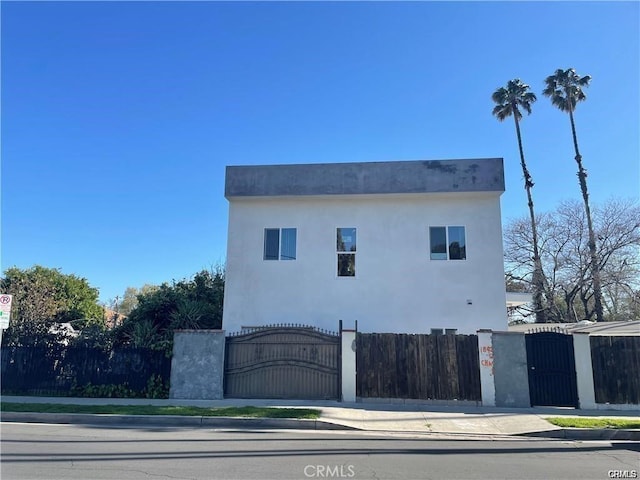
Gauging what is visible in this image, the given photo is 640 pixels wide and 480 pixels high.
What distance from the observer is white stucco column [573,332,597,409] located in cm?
1301

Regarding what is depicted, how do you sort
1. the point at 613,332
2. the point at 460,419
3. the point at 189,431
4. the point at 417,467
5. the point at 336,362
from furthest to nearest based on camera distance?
the point at 613,332, the point at 336,362, the point at 460,419, the point at 189,431, the point at 417,467

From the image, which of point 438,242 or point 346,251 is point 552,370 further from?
point 346,251

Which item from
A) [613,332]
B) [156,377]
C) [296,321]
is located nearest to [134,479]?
[156,377]

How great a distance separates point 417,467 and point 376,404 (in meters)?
6.67

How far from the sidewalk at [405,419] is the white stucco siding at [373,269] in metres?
3.81

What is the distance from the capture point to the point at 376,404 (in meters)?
13.5

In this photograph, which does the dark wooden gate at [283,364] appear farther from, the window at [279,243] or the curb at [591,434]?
the curb at [591,434]

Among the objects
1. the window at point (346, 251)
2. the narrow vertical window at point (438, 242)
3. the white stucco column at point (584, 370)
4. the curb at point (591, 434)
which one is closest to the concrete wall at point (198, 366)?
the window at point (346, 251)

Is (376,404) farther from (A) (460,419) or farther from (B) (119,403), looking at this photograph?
(B) (119,403)

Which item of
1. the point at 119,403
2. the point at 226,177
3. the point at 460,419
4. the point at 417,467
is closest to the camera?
the point at 417,467

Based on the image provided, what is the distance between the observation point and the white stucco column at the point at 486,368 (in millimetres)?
13359

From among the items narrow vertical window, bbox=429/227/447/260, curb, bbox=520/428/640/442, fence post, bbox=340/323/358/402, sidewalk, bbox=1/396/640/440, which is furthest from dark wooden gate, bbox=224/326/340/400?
curb, bbox=520/428/640/442

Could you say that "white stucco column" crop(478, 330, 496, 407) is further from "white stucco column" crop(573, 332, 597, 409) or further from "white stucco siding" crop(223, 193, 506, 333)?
"white stucco siding" crop(223, 193, 506, 333)

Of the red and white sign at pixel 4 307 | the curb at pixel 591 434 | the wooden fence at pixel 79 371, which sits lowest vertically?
the curb at pixel 591 434
